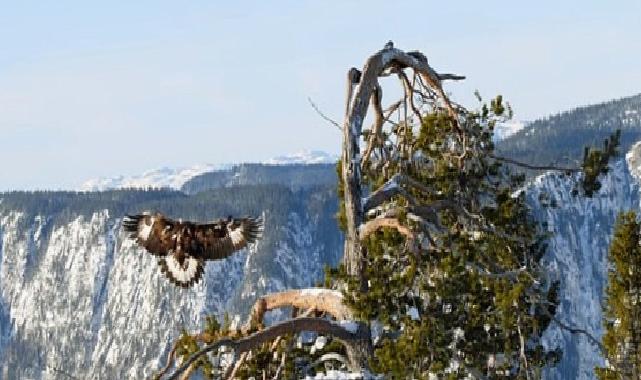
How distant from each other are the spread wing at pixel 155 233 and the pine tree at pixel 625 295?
23.2m

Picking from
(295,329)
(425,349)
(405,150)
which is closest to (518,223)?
(405,150)

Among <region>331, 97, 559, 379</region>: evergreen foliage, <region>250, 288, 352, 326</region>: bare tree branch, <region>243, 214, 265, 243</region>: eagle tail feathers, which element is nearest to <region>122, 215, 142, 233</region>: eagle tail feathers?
<region>243, 214, 265, 243</region>: eagle tail feathers

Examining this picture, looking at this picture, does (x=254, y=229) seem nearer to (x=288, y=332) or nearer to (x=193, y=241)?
(x=193, y=241)

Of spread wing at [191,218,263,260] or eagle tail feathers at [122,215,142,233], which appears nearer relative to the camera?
spread wing at [191,218,263,260]

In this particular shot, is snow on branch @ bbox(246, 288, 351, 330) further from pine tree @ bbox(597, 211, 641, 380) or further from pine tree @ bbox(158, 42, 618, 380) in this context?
pine tree @ bbox(597, 211, 641, 380)

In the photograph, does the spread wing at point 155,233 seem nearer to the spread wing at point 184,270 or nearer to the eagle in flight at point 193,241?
the eagle in flight at point 193,241

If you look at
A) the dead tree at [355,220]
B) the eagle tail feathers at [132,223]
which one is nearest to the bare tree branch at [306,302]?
the dead tree at [355,220]

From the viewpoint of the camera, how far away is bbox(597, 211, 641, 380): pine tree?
38.3m

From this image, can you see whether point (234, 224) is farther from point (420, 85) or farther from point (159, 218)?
point (420, 85)

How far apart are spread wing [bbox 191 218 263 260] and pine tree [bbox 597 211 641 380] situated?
22844 mm

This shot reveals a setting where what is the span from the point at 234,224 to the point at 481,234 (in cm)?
403

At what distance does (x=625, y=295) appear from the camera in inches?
1635

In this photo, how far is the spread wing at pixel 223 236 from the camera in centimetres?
1495

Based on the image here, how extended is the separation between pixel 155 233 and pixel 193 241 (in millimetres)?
588
